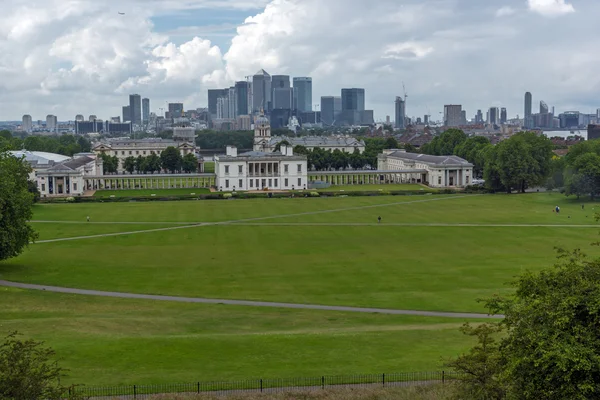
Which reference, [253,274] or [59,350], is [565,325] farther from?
[253,274]

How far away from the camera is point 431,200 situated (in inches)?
4299

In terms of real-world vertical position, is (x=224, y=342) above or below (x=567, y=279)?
below

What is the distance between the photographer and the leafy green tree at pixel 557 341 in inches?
805

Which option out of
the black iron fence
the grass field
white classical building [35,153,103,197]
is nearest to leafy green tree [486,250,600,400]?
the black iron fence

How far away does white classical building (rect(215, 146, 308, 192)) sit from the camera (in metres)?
138

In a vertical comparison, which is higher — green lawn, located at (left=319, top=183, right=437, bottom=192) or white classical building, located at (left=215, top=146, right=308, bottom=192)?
white classical building, located at (left=215, top=146, right=308, bottom=192)

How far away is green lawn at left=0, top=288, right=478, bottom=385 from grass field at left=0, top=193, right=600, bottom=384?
0.30 ft

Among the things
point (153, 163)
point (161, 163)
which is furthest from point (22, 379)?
point (161, 163)

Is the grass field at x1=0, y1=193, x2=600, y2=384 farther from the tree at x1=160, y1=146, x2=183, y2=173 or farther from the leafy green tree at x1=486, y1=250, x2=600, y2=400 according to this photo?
the tree at x1=160, y1=146, x2=183, y2=173

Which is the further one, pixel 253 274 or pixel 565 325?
pixel 253 274

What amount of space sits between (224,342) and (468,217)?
186ft

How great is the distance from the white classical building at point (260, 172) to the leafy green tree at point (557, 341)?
116 meters

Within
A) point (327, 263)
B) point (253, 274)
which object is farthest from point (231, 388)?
point (327, 263)

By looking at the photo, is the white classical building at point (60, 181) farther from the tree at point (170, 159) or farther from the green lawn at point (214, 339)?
the green lawn at point (214, 339)
